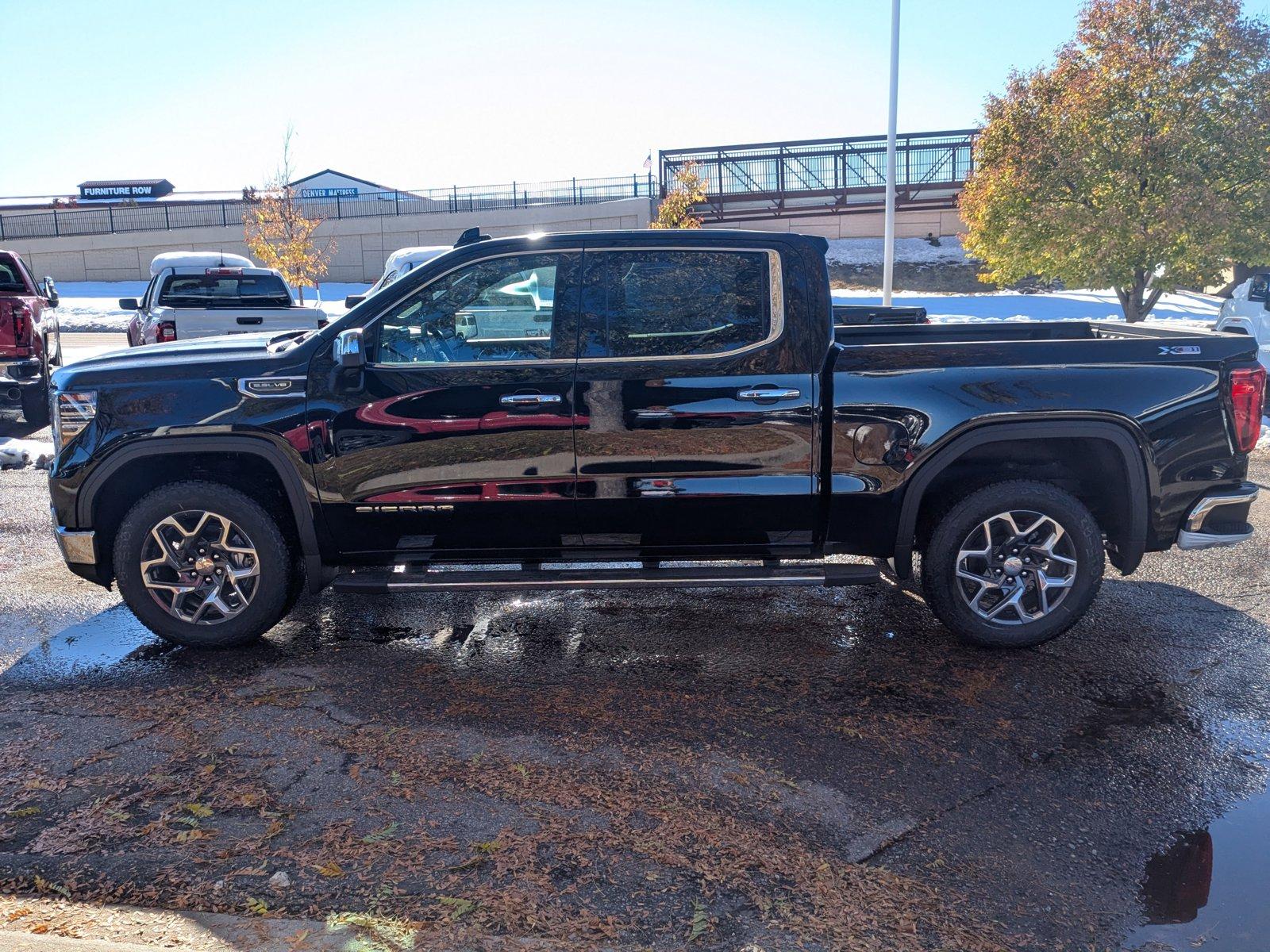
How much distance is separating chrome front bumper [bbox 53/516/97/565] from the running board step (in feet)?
4.07

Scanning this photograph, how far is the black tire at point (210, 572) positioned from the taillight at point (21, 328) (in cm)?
837

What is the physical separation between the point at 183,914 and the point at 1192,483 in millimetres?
4720

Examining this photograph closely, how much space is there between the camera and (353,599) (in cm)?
620

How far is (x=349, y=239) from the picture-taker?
4309 cm

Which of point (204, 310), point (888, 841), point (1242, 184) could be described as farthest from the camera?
point (1242, 184)

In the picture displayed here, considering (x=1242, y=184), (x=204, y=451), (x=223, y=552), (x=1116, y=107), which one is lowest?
(x=223, y=552)

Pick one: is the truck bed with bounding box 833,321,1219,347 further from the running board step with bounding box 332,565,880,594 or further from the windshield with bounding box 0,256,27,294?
the windshield with bounding box 0,256,27,294

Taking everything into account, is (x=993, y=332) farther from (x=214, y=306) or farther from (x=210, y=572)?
(x=214, y=306)

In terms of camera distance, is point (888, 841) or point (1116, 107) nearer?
point (888, 841)

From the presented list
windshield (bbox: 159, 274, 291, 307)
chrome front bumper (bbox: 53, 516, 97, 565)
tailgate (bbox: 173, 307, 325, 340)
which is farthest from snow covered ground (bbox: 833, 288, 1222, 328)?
chrome front bumper (bbox: 53, 516, 97, 565)

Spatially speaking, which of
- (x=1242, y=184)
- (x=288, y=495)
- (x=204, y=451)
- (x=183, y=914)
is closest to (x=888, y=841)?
(x=183, y=914)

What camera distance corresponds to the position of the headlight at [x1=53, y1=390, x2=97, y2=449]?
4.95 metres

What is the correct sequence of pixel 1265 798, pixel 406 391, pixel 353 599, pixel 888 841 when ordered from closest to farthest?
pixel 888 841 < pixel 1265 798 < pixel 406 391 < pixel 353 599

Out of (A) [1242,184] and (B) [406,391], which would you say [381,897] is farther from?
(A) [1242,184]
